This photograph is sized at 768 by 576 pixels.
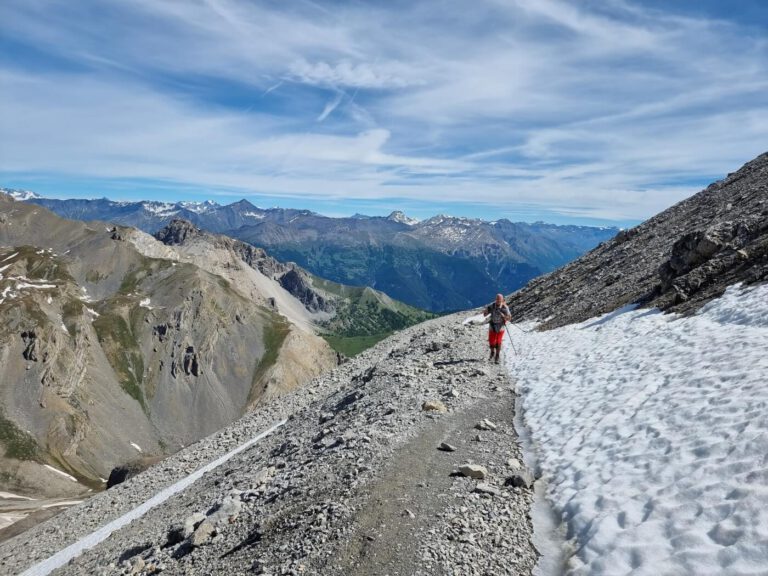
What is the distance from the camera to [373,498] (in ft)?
40.8

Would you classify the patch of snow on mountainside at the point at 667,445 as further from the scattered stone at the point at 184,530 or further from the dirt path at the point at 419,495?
the scattered stone at the point at 184,530

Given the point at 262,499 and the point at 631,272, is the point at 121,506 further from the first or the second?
the point at 631,272

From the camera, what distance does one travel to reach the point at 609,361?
21422 millimetres

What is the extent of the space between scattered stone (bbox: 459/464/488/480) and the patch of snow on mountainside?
1.82 metres

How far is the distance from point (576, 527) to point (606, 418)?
5555 millimetres

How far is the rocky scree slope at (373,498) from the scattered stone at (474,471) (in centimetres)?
3

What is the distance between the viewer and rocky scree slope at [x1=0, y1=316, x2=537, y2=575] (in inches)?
411

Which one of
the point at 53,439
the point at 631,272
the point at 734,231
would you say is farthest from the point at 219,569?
the point at 53,439

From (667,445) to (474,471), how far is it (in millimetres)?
4973

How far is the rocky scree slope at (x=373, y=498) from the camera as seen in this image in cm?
1045

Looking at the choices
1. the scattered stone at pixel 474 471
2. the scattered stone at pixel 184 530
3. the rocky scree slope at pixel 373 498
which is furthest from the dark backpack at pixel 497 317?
the scattered stone at pixel 184 530

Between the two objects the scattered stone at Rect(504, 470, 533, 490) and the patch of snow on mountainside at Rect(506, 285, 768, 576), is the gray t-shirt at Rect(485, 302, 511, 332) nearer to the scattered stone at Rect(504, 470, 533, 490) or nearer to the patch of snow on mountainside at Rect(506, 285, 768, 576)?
the patch of snow on mountainside at Rect(506, 285, 768, 576)

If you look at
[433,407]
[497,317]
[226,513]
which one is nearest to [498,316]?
[497,317]

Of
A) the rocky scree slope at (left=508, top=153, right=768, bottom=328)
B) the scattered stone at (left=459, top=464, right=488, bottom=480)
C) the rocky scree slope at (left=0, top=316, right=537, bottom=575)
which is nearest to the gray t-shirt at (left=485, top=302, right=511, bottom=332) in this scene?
the rocky scree slope at (left=0, top=316, right=537, bottom=575)
